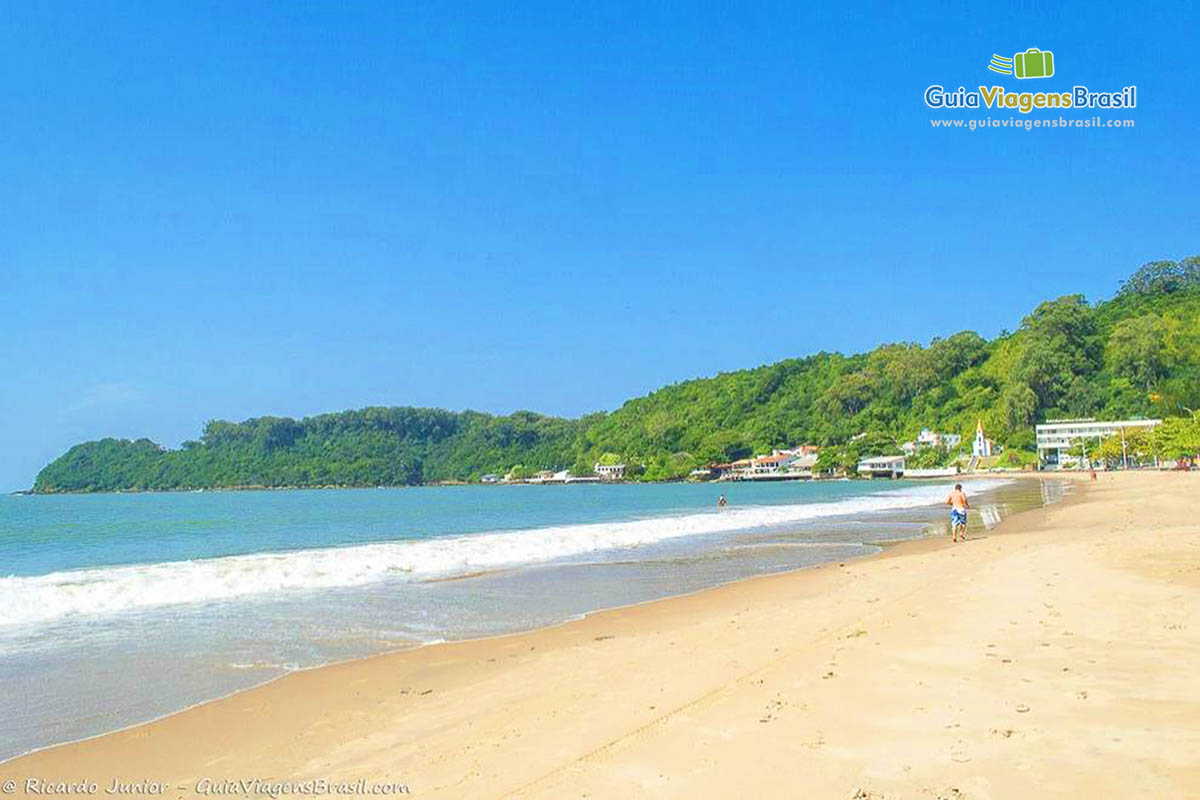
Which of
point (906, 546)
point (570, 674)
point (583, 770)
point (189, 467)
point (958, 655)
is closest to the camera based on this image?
point (583, 770)

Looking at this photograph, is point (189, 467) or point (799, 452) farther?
point (189, 467)

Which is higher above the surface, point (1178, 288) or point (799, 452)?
point (1178, 288)

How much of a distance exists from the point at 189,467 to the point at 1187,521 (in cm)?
19855

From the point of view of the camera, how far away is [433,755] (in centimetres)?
546

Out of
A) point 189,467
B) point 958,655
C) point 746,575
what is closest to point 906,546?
point 746,575

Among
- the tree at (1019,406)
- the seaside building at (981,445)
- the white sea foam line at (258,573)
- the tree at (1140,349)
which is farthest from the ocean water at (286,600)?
the tree at (1140,349)

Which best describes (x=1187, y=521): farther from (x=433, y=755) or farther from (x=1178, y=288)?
(x=1178, y=288)

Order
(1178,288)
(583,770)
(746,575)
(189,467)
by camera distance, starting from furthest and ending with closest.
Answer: (189,467)
(1178,288)
(746,575)
(583,770)

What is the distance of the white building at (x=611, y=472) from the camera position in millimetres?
177625

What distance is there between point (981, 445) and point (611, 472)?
255 feet

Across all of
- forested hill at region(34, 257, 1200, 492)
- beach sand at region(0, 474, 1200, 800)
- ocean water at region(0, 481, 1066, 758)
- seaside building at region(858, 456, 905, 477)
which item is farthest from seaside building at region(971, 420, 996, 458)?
beach sand at region(0, 474, 1200, 800)

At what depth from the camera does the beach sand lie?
4.60 metres

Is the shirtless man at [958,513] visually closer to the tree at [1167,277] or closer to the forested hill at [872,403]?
the forested hill at [872,403]

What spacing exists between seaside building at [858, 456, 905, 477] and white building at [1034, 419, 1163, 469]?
21.4 metres
